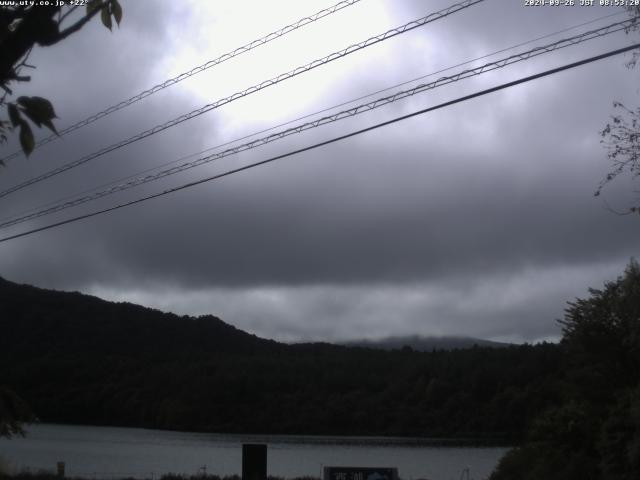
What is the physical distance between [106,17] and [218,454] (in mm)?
48698

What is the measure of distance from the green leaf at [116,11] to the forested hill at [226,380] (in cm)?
3667

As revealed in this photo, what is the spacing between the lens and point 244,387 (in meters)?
64.1

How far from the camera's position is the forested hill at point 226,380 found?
1977 inches

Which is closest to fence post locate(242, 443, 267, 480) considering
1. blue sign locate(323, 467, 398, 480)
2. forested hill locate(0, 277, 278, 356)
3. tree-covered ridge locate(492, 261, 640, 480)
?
blue sign locate(323, 467, 398, 480)

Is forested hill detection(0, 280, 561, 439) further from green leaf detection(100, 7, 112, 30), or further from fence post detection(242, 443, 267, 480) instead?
green leaf detection(100, 7, 112, 30)

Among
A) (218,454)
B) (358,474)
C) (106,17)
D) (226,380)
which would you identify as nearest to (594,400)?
(358,474)

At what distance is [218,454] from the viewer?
50.4 m

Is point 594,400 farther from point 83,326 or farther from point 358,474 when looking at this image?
point 83,326

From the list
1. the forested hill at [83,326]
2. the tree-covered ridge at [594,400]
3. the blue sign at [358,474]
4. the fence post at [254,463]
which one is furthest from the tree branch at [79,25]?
the forested hill at [83,326]

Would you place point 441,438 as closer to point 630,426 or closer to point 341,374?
point 341,374

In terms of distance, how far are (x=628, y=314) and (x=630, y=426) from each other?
8.79 ft

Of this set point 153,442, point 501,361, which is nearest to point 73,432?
point 153,442

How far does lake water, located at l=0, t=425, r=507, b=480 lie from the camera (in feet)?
134

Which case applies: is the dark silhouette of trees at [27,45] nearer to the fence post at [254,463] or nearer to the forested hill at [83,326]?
the fence post at [254,463]
